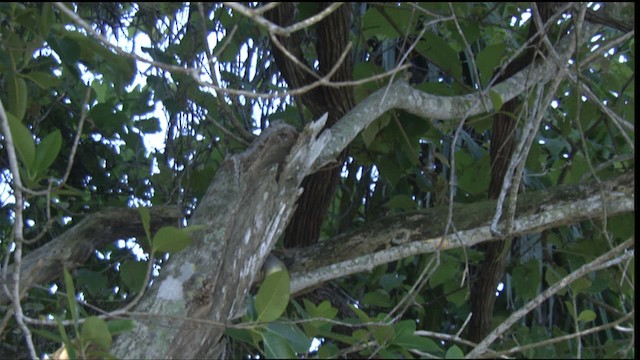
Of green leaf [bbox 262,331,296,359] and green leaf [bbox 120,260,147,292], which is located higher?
green leaf [bbox 120,260,147,292]

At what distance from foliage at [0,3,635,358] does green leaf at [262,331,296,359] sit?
0.60 meters

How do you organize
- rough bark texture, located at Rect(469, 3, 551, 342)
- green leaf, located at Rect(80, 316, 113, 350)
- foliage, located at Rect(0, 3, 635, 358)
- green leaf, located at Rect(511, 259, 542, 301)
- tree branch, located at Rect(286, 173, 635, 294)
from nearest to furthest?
green leaf, located at Rect(80, 316, 113, 350) < tree branch, located at Rect(286, 173, 635, 294) < foliage, located at Rect(0, 3, 635, 358) < rough bark texture, located at Rect(469, 3, 551, 342) < green leaf, located at Rect(511, 259, 542, 301)

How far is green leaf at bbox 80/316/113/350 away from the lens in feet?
4.74

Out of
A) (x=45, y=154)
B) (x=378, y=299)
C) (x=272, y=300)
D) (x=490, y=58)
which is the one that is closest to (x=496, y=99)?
(x=490, y=58)

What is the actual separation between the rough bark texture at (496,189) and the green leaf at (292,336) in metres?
1.07

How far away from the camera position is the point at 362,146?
107 inches

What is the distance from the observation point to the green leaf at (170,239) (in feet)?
5.30

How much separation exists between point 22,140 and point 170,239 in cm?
30

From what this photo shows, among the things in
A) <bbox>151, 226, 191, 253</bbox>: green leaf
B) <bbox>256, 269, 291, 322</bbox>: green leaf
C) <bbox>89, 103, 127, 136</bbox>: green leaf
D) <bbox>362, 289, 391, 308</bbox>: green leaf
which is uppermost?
<bbox>89, 103, 127, 136</bbox>: green leaf

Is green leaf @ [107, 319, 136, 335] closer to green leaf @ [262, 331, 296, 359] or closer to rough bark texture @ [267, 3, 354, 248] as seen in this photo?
green leaf @ [262, 331, 296, 359]

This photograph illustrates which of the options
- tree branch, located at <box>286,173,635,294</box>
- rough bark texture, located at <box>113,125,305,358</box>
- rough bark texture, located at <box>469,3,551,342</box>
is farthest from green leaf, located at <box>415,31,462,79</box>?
rough bark texture, located at <box>113,125,305,358</box>

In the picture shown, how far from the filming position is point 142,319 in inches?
66.9

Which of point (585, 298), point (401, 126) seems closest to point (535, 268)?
point (585, 298)

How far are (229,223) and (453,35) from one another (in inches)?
41.8
